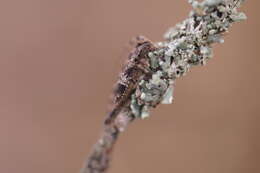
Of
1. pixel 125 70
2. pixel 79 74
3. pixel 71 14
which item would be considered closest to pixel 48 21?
pixel 71 14

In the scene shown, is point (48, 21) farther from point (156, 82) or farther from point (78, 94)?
point (156, 82)

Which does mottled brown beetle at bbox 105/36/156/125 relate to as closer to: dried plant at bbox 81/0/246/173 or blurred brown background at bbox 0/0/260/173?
dried plant at bbox 81/0/246/173

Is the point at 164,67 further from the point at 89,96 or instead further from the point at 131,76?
the point at 89,96

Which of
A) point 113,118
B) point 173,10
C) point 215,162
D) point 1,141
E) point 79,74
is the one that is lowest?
point 113,118

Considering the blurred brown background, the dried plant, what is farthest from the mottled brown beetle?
the blurred brown background

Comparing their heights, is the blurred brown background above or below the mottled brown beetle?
above

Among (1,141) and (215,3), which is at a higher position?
Answer: (1,141)

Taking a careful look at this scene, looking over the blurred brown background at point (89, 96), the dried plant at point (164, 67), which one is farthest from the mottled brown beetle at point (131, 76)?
the blurred brown background at point (89, 96)

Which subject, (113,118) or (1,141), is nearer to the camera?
(113,118)
